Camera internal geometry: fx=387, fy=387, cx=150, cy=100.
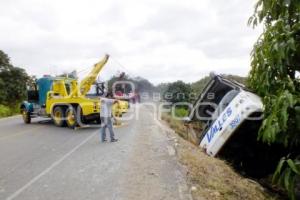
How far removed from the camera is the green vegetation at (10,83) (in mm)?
37406

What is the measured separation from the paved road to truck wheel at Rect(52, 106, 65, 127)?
4.13 m

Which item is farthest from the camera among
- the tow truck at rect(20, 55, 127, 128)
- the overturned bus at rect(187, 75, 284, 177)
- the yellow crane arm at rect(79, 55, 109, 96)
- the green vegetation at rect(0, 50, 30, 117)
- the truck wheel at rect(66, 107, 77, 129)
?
the green vegetation at rect(0, 50, 30, 117)

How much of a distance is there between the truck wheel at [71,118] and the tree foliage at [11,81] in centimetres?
2217

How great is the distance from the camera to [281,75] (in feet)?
13.9

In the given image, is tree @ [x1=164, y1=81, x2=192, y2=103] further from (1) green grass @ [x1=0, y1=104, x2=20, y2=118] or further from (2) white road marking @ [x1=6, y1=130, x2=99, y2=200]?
(2) white road marking @ [x1=6, y1=130, x2=99, y2=200]

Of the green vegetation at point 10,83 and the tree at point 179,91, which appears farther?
the green vegetation at point 10,83

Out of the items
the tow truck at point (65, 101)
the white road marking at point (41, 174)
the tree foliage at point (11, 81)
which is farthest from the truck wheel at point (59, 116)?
the tree foliage at point (11, 81)

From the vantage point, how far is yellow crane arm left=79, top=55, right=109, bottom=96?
60.4 ft

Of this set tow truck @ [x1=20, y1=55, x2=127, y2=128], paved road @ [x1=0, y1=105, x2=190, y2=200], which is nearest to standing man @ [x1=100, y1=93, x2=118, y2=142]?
paved road @ [x1=0, y1=105, x2=190, y2=200]

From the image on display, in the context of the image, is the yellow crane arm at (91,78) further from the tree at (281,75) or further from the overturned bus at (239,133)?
the tree at (281,75)

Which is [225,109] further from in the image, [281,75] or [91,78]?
[91,78]

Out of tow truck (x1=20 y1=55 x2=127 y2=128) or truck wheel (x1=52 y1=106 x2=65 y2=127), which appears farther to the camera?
truck wheel (x1=52 y1=106 x2=65 y2=127)

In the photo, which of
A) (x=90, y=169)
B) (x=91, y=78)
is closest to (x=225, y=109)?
(x=90, y=169)

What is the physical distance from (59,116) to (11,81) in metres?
22.9
